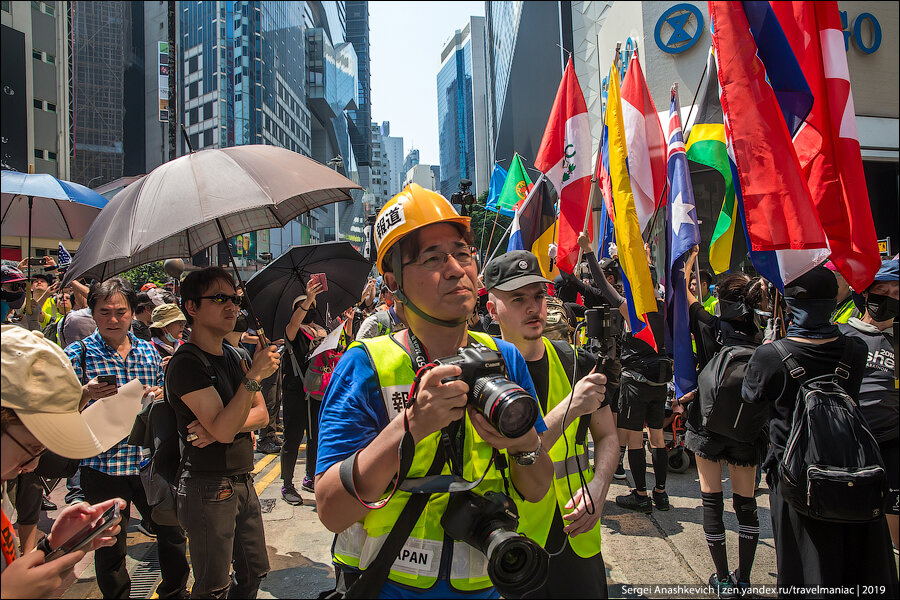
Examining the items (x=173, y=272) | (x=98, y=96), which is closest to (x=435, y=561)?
(x=173, y=272)

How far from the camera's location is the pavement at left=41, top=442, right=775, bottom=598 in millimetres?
3912

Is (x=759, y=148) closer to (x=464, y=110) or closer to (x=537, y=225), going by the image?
(x=537, y=225)

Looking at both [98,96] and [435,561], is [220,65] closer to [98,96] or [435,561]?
[98,96]

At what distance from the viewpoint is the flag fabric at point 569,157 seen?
5840mm

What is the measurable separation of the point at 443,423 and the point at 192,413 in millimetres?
2017

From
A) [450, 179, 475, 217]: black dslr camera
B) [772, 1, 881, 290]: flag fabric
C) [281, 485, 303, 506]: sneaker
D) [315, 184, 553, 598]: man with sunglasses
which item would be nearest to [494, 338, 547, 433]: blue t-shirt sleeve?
[315, 184, 553, 598]: man with sunglasses

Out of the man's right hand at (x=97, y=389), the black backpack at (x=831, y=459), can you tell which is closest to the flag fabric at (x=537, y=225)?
the black backpack at (x=831, y=459)

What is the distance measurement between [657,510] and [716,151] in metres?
3.51

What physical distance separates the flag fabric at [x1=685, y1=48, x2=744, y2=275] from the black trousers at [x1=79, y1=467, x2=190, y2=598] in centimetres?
484

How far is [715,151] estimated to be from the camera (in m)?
5.41

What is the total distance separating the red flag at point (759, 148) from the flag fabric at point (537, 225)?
9.19 ft

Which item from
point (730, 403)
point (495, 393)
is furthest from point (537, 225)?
point (495, 393)

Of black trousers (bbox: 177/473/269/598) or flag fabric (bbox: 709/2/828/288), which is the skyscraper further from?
black trousers (bbox: 177/473/269/598)

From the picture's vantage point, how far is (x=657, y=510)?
5336 millimetres
